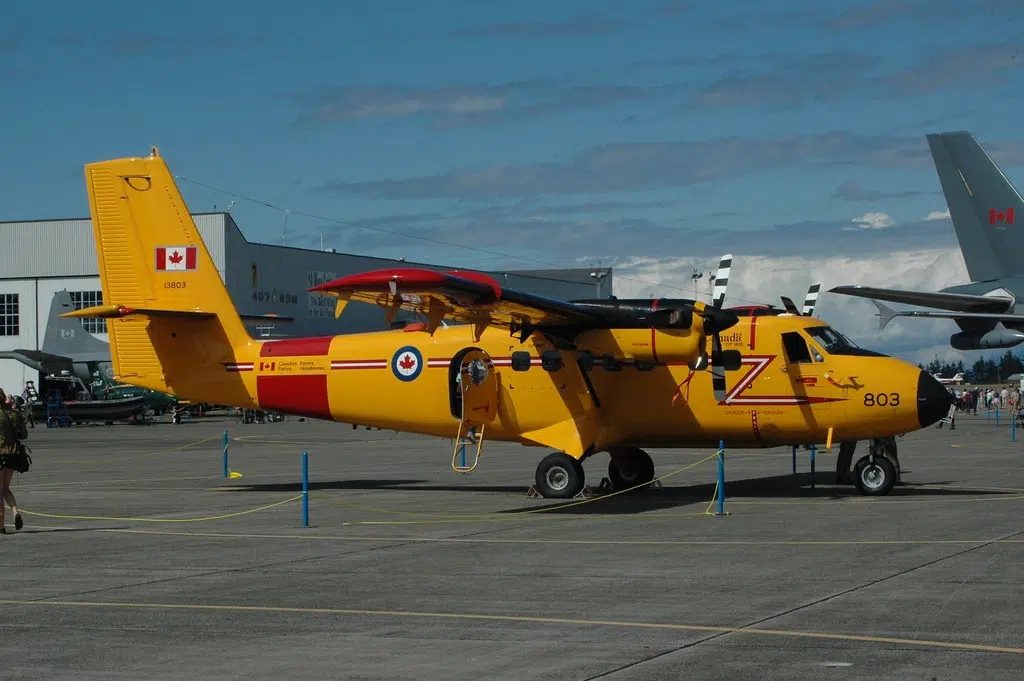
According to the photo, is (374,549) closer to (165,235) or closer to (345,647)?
(345,647)

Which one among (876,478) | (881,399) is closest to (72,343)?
(876,478)

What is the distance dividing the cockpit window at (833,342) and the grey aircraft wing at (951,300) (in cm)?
1832

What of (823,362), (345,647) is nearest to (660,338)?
(823,362)

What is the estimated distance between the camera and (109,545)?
16.1 m

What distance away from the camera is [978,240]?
1582 inches

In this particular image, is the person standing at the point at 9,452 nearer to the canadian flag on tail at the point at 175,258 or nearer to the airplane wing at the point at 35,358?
the canadian flag on tail at the point at 175,258

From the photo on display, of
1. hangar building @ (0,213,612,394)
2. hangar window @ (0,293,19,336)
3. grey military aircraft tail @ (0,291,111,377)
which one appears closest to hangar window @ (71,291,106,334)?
hangar building @ (0,213,612,394)

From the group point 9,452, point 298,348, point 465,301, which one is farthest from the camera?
point 298,348

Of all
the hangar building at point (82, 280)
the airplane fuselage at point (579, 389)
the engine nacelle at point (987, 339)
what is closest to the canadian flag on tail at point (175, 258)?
the airplane fuselage at point (579, 389)

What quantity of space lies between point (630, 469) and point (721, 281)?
4.54 metres

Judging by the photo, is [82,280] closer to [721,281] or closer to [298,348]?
[298,348]

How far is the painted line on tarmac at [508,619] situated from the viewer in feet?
30.5

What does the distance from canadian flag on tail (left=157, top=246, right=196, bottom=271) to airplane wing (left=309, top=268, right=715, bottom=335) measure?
6.41 metres

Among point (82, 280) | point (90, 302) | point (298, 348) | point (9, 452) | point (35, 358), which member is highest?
point (82, 280)
